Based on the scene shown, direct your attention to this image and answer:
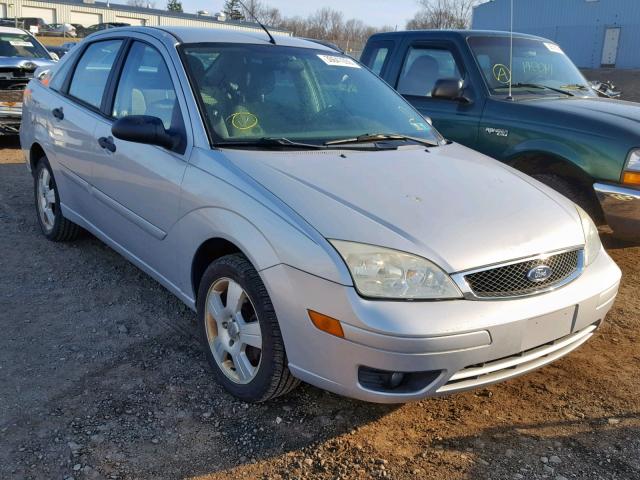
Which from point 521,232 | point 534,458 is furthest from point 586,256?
point 534,458

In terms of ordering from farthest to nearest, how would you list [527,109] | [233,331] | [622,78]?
[622,78]
[527,109]
[233,331]

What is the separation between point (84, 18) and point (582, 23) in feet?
147

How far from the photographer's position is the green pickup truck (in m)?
4.46

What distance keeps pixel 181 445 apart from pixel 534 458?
1479mm

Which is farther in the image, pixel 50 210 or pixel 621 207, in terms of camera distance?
pixel 50 210

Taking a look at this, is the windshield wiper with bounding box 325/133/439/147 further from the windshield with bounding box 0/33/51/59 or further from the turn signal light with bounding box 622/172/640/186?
the windshield with bounding box 0/33/51/59

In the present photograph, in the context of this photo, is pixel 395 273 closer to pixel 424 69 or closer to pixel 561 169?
pixel 561 169

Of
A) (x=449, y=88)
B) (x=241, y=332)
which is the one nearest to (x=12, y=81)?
(x=449, y=88)

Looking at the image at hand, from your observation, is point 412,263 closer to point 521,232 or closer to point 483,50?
point 521,232

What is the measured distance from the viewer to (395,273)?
2.50 m

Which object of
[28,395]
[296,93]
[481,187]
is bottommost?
[28,395]

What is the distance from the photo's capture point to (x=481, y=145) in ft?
17.3

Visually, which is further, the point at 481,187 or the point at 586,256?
the point at 481,187

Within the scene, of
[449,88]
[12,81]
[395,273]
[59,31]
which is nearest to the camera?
[395,273]
